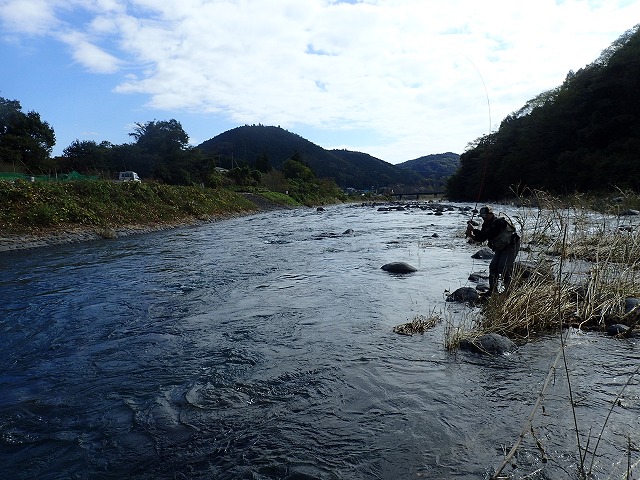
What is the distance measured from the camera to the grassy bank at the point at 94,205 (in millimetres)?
19594

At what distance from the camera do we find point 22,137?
4234 cm

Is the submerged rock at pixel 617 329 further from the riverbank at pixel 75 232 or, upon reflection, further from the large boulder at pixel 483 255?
the riverbank at pixel 75 232

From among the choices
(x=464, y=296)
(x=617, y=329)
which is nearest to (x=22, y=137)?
(x=464, y=296)

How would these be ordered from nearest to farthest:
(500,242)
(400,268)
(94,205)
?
1. (500,242)
2. (400,268)
3. (94,205)

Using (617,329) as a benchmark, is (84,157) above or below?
above

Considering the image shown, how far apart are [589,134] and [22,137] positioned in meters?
56.4

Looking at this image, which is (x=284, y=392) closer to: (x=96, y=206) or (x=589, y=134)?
(x=96, y=206)

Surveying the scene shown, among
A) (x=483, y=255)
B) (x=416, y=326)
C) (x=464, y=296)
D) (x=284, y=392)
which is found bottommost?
(x=284, y=392)

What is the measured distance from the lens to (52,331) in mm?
7340

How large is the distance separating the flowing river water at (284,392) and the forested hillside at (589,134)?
31712mm

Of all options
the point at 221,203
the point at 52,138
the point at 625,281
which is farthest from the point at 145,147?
the point at 625,281

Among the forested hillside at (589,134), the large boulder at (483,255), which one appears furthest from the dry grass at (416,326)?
the forested hillside at (589,134)

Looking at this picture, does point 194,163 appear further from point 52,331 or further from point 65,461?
point 65,461

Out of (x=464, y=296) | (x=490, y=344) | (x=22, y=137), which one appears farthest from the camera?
(x=22, y=137)
